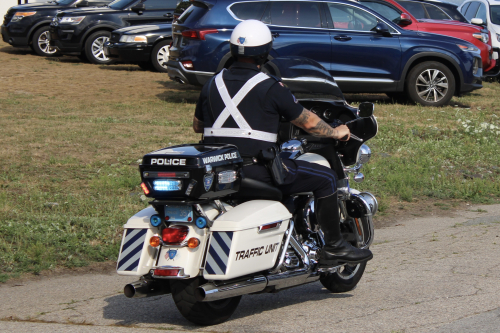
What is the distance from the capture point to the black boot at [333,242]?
4.58 meters

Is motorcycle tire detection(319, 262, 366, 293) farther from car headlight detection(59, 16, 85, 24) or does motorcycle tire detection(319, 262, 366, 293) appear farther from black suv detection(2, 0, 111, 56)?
black suv detection(2, 0, 111, 56)

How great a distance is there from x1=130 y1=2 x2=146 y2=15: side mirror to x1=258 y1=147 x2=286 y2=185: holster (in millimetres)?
14592

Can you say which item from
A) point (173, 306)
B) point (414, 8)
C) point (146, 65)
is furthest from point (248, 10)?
point (173, 306)

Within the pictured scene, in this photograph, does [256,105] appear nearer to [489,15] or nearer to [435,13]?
[435,13]

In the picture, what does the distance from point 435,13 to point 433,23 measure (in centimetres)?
153

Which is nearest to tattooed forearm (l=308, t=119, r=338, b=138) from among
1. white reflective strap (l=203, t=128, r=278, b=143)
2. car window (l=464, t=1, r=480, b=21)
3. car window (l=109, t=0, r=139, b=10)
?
white reflective strap (l=203, t=128, r=278, b=143)

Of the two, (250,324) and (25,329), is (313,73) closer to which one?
(250,324)

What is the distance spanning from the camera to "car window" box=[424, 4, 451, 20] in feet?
56.9

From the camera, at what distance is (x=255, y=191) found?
4.26 meters

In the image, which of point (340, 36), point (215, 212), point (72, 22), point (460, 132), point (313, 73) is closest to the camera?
point (215, 212)

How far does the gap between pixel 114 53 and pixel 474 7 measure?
34.0 ft

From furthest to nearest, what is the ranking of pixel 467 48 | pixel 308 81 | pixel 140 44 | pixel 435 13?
pixel 435 13 → pixel 140 44 → pixel 467 48 → pixel 308 81

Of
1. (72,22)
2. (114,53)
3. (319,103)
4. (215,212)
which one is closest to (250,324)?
(215,212)

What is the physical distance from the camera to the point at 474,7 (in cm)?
1994
